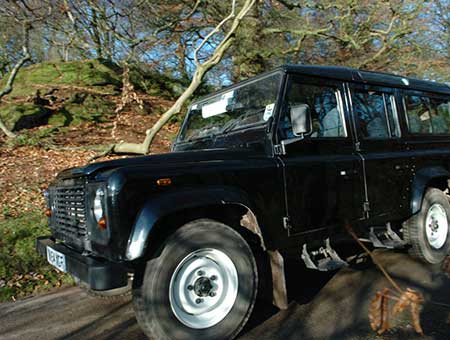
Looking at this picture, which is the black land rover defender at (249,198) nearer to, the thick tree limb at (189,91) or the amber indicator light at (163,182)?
the amber indicator light at (163,182)

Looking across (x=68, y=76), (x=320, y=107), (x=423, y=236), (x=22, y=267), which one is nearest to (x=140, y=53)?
(x=68, y=76)

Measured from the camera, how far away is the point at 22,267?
4.93 metres

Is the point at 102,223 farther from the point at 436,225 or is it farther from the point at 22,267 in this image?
the point at 436,225

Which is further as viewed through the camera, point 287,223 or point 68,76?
point 68,76

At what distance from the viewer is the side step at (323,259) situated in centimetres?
339

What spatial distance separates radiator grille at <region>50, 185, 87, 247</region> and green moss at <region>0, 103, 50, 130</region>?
30.9 feet

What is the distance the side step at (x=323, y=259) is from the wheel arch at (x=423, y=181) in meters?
1.42

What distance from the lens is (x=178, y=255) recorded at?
8.96ft

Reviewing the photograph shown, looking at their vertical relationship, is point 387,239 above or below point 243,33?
below

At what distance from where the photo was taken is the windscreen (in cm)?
355

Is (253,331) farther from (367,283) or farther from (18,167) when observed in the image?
(18,167)

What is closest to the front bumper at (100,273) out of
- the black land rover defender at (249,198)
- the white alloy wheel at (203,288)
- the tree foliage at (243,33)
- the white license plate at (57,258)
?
the black land rover defender at (249,198)

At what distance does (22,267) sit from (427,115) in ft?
18.6

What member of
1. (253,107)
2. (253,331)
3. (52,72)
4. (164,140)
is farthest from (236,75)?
(253,331)
